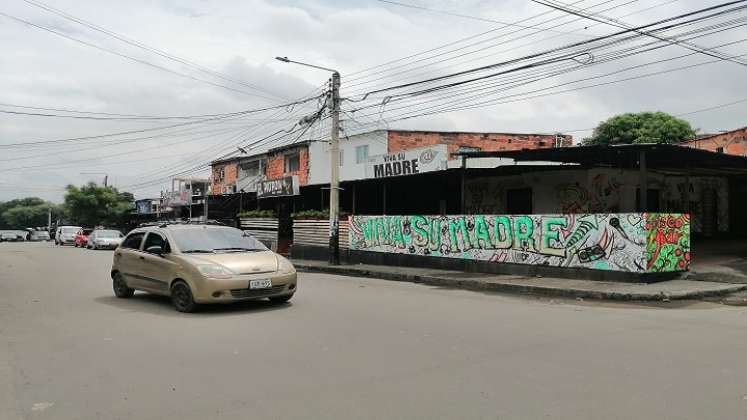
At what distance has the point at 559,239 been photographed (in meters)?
15.0

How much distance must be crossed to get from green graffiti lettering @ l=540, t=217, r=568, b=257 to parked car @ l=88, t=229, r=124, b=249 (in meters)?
28.5

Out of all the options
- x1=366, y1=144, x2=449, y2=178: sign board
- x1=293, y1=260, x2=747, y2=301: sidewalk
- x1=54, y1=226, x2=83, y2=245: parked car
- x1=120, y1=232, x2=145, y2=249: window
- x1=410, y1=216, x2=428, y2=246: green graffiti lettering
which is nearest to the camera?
x1=120, y1=232, x2=145, y2=249: window

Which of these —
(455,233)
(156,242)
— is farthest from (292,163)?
(156,242)

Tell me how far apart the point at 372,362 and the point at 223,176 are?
4175 centimetres

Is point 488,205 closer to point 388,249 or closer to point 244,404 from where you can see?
point 388,249

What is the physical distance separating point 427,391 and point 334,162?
16.5 m

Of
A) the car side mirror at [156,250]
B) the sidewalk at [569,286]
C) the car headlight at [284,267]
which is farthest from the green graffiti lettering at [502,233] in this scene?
the car side mirror at [156,250]

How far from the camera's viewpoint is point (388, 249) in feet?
68.2

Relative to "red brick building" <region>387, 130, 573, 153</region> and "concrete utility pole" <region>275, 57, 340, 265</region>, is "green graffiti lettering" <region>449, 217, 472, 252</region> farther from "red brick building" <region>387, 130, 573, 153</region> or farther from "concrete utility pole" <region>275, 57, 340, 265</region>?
"red brick building" <region>387, 130, 573, 153</region>

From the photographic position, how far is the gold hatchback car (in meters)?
9.36

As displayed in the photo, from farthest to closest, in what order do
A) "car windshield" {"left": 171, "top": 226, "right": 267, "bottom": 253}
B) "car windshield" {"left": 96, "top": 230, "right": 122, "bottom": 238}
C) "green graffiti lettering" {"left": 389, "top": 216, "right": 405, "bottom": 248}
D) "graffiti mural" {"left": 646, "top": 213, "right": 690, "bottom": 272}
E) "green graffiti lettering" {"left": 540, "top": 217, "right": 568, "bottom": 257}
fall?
1. "car windshield" {"left": 96, "top": 230, "right": 122, "bottom": 238}
2. "green graffiti lettering" {"left": 389, "top": 216, "right": 405, "bottom": 248}
3. "green graffiti lettering" {"left": 540, "top": 217, "right": 568, "bottom": 257}
4. "graffiti mural" {"left": 646, "top": 213, "right": 690, "bottom": 272}
5. "car windshield" {"left": 171, "top": 226, "right": 267, "bottom": 253}

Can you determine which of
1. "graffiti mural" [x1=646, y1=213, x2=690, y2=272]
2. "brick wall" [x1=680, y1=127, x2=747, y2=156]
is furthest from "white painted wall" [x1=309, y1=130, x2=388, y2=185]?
"graffiti mural" [x1=646, y1=213, x2=690, y2=272]

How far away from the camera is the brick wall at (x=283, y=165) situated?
121ft

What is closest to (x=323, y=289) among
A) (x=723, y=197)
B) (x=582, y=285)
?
(x=582, y=285)
